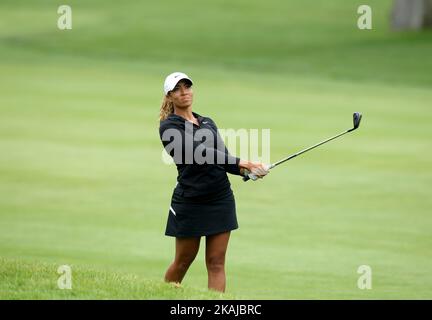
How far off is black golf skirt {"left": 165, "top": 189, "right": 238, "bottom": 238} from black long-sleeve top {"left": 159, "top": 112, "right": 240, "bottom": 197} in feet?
0.19

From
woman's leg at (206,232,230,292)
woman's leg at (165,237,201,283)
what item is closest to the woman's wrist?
woman's leg at (206,232,230,292)

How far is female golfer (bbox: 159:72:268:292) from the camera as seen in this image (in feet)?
27.6

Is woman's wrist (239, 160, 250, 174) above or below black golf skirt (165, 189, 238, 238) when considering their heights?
above

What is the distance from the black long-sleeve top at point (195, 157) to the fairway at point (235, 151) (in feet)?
2.78

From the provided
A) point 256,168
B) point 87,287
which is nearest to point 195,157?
point 256,168

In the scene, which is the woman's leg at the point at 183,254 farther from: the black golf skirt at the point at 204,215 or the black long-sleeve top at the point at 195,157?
the black long-sleeve top at the point at 195,157

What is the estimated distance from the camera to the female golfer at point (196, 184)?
331 inches

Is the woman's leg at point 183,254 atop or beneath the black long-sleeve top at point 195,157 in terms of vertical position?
beneath

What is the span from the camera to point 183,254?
8695 millimetres

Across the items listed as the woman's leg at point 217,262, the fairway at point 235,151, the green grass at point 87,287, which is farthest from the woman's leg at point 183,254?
the fairway at point 235,151

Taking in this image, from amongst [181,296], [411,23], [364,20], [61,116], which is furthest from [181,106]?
[364,20]

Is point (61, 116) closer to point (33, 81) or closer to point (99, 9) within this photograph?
point (33, 81)

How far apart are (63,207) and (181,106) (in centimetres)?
706

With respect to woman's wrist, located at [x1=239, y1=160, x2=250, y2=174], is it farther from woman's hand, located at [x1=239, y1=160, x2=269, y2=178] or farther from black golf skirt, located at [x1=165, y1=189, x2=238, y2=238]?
black golf skirt, located at [x1=165, y1=189, x2=238, y2=238]
